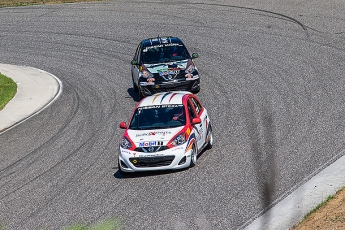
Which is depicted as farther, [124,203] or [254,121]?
[254,121]

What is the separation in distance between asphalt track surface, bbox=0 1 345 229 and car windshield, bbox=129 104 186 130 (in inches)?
41.9

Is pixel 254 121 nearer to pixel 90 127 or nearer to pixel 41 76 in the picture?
pixel 90 127

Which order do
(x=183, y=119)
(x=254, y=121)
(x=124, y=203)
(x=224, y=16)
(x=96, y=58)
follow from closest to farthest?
(x=124, y=203) < (x=183, y=119) < (x=254, y=121) < (x=96, y=58) < (x=224, y=16)

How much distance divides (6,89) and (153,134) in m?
11.6

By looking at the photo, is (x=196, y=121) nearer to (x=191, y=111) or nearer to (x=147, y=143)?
(x=191, y=111)

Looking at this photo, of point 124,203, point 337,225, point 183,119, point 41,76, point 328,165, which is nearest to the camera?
point 337,225

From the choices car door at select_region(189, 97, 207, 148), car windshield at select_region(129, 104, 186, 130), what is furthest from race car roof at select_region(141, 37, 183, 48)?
car windshield at select_region(129, 104, 186, 130)

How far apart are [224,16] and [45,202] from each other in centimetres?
2176

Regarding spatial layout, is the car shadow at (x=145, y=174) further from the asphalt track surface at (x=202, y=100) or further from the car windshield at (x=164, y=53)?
the car windshield at (x=164, y=53)

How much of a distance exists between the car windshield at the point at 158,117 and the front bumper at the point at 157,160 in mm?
972

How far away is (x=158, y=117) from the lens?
1781 cm

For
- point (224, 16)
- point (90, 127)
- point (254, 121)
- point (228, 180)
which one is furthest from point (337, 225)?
point (224, 16)

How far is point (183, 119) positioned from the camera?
17.7 m

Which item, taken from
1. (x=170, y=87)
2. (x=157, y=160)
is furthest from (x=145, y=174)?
(x=170, y=87)
